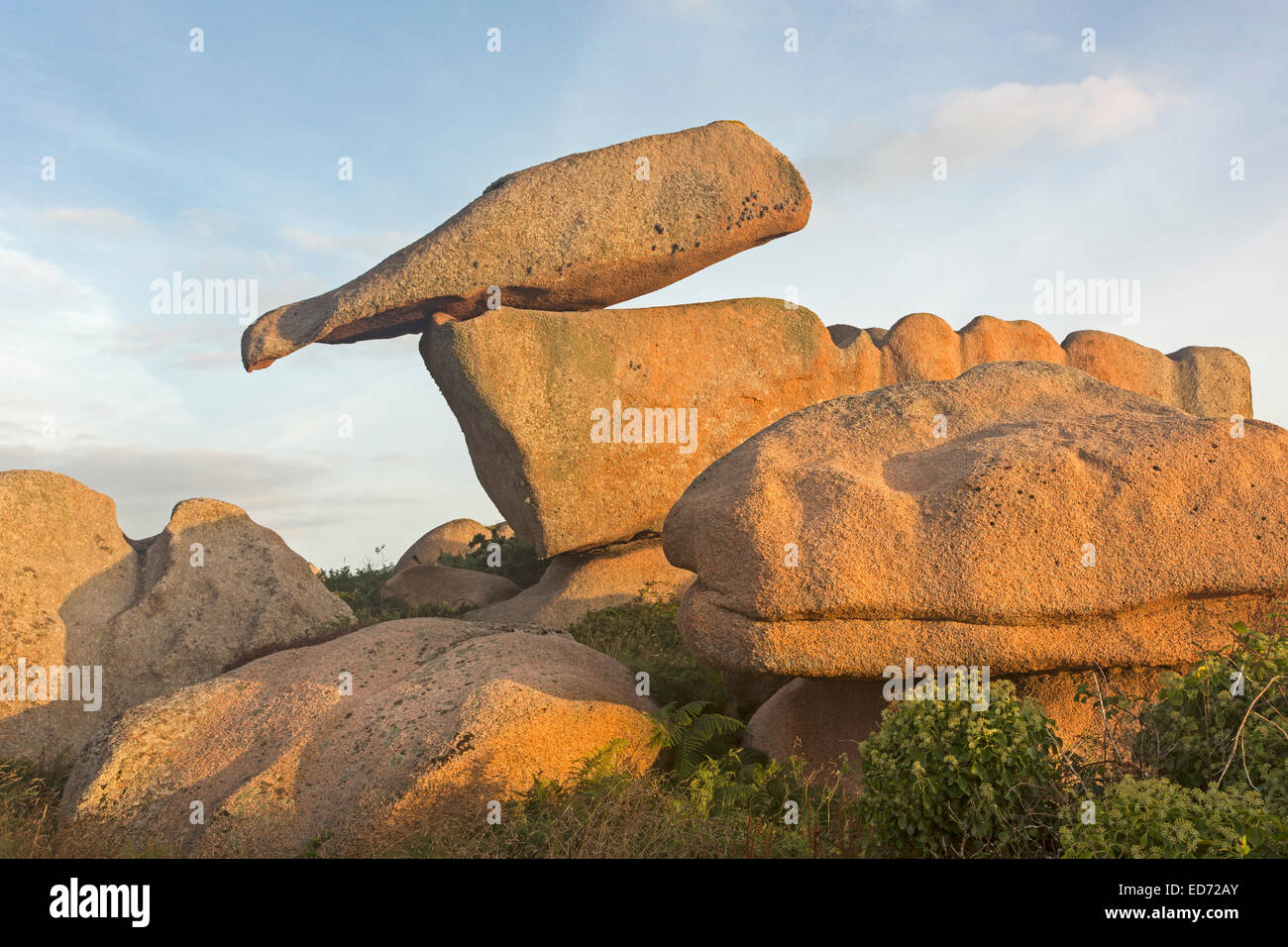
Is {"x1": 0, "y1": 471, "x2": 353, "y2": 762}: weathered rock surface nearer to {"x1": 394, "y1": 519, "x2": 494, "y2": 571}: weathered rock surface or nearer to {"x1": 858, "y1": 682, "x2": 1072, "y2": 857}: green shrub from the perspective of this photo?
{"x1": 858, "y1": 682, "x2": 1072, "y2": 857}: green shrub

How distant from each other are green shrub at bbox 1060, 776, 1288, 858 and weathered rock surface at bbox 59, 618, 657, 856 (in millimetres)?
3711

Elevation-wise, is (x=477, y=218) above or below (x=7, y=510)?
above

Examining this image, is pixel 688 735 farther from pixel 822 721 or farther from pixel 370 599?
pixel 370 599

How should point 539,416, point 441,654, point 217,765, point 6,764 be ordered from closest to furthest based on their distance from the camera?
point 217,765 < point 441,654 < point 6,764 < point 539,416

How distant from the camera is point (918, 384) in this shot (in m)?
9.73

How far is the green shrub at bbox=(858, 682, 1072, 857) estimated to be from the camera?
18.2ft

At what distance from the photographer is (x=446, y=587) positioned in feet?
54.4

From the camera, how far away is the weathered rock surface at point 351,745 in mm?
7027

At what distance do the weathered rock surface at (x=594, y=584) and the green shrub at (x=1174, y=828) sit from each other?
→ 32.1 ft

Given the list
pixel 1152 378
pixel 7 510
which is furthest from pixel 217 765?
pixel 1152 378

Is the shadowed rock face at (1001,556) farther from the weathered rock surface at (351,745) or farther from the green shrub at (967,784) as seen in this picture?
the green shrub at (967,784)

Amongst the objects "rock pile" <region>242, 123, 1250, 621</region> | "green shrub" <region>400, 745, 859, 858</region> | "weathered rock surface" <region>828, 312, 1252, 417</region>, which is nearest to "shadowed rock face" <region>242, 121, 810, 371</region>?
"rock pile" <region>242, 123, 1250, 621</region>
